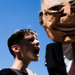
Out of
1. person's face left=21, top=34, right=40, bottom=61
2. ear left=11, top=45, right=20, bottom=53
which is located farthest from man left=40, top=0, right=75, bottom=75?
ear left=11, top=45, right=20, bottom=53

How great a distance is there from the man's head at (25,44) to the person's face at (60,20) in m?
0.31

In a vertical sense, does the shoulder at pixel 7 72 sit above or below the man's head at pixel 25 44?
below

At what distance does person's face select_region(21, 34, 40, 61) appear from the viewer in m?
1.68

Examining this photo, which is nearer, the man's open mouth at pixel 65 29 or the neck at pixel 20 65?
the man's open mouth at pixel 65 29

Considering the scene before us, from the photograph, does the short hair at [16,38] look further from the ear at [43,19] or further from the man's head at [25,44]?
the ear at [43,19]

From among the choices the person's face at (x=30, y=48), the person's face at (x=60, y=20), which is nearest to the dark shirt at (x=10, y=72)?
the person's face at (x=30, y=48)

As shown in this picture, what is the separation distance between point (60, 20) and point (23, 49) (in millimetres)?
499

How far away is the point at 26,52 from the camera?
170cm

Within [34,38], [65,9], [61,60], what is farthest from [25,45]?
[65,9]

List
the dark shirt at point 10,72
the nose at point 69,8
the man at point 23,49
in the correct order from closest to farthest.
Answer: the nose at point 69,8 → the dark shirt at point 10,72 → the man at point 23,49

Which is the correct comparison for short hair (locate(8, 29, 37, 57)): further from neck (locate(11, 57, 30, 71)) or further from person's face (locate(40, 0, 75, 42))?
person's face (locate(40, 0, 75, 42))

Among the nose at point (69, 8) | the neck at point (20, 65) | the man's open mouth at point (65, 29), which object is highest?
the nose at point (69, 8)

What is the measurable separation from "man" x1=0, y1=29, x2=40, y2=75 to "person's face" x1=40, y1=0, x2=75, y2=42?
32 centimetres

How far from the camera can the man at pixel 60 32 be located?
137 cm
